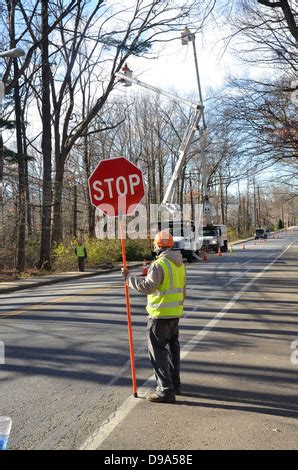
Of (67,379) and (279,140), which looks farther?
(279,140)

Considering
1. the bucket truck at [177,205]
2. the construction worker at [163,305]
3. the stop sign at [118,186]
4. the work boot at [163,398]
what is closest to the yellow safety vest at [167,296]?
the construction worker at [163,305]

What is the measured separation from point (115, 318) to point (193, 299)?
10.5ft

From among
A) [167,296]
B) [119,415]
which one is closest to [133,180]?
[167,296]

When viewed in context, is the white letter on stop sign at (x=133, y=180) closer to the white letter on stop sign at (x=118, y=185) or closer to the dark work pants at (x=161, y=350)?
the white letter on stop sign at (x=118, y=185)

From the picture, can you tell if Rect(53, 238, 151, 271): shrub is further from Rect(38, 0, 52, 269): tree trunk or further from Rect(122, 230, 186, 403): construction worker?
Rect(122, 230, 186, 403): construction worker

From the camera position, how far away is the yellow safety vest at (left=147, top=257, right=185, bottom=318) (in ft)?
17.4

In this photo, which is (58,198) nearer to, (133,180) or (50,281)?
(50,281)

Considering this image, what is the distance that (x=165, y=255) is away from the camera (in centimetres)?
538

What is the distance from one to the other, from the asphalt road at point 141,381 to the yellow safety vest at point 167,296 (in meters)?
0.94

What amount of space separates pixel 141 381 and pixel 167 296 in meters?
1.41

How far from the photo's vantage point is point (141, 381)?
241 inches
